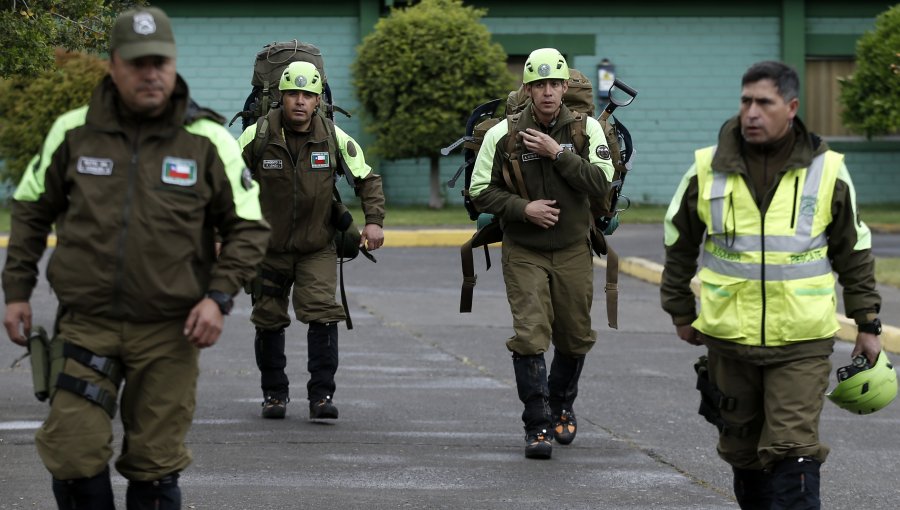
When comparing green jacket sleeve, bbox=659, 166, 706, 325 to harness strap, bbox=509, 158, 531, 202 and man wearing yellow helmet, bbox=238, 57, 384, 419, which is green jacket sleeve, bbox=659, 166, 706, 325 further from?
man wearing yellow helmet, bbox=238, 57, 384, 419

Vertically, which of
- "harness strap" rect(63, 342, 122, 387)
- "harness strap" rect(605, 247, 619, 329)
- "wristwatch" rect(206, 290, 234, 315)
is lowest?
"harness strap" rect(605, 247, 619, 329)

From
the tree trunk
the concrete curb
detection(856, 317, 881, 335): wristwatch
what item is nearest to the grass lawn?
the concrete curb

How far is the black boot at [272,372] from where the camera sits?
9.09 metres

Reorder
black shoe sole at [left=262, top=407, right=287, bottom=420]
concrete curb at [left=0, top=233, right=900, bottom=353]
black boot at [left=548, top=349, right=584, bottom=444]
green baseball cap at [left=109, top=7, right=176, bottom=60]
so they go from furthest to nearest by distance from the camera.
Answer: concrete curb at [left=0, top=233, right=900, bottom=353], black shoe sole at [left=262, top=407, right=287, bottom=420], black boot at [left=548, top=349, right=584, bottom=444], green baseball cap at [left=109, top=7, right=176, bottom=60]

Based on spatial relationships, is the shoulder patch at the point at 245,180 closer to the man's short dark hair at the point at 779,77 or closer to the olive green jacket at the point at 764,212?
the olive green jacket at the point at 764,212

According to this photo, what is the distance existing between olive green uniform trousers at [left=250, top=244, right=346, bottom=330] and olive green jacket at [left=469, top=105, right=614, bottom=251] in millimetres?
1140

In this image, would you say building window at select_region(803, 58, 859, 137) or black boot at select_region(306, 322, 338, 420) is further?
building window at select_region(803, 58, 859, 137)

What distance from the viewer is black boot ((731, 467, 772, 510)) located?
6043 mm

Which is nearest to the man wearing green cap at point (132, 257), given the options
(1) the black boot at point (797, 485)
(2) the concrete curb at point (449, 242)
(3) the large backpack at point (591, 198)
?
→ (1) the black boot at point (797, 485)

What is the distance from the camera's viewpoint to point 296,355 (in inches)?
468

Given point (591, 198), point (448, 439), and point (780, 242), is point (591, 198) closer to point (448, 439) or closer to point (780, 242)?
point (448, 439)

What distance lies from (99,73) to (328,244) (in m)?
16.5

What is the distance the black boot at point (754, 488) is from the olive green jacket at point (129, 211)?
6.61 ft

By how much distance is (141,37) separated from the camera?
5145 millimetres
